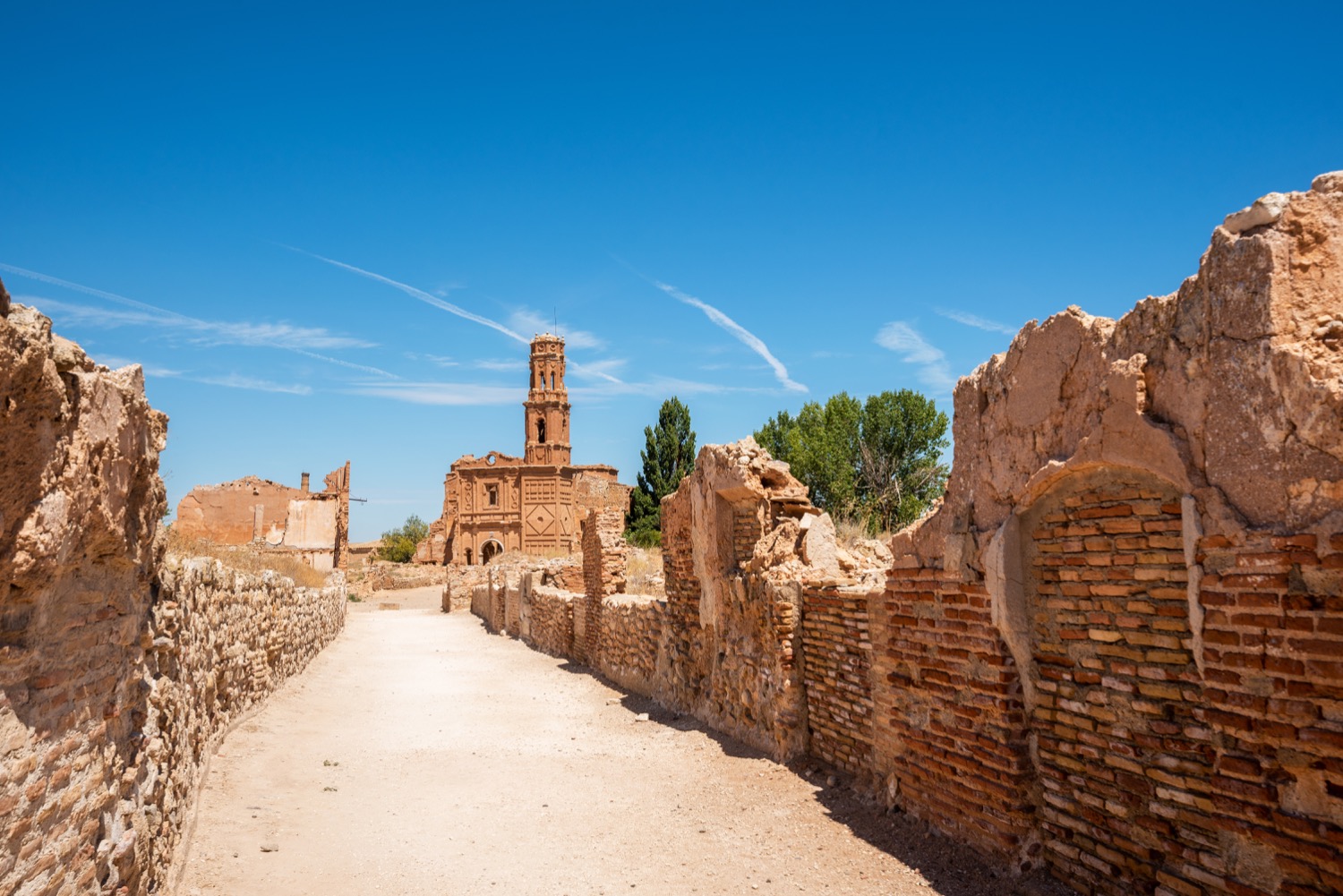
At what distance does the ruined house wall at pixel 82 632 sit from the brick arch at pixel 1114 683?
4378 mm

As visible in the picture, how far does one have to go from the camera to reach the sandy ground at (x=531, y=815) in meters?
5.25

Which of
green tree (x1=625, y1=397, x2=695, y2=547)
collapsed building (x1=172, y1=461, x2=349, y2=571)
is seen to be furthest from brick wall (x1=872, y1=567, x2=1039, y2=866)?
green tree (x1=625, y1=397, x2=695, y2=547)

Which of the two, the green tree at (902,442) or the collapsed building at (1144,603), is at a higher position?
the green tree at (902,442)

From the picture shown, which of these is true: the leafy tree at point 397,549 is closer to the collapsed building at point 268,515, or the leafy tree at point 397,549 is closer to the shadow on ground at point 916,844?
the collapsed building at point 268,515

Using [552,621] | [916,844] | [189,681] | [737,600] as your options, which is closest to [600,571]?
[552,621]

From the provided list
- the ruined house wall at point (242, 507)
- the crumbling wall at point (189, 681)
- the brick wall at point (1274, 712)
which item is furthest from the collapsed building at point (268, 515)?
the brick wall at point (1274, 712)

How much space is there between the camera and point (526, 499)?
169 ft

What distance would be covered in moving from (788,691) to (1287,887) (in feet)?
14.7

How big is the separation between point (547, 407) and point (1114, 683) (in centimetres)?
5095

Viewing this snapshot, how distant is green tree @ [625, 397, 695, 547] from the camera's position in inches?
1855

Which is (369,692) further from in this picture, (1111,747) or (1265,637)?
(1265,637)

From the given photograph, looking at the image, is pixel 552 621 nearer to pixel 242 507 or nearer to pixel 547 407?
pixel 242 507

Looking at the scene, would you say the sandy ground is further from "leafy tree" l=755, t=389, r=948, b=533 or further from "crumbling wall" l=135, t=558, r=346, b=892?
"leafy tree" l=755, t=389, r=948, b=533

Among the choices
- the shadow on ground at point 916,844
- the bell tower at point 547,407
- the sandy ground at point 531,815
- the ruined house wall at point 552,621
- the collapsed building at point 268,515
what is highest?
the bell tower at point 547,407
